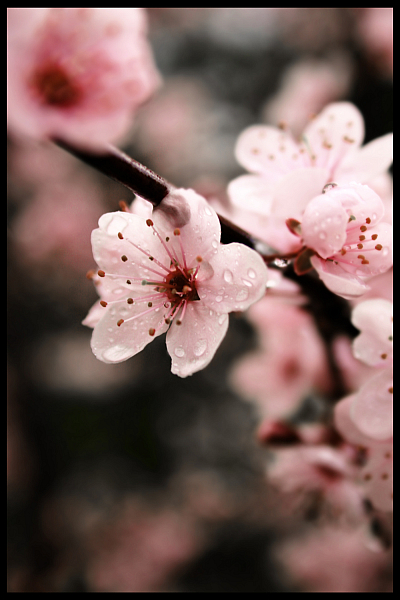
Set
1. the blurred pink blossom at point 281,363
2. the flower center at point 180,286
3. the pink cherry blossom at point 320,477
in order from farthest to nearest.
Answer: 1. the blurred pink blossom at point 281,363
2. the pink cherry blossom at point 320,477
3. the flower center at point 180,286

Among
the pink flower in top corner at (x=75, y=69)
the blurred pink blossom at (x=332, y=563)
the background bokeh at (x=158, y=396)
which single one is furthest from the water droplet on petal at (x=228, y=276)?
the blurred pink blossom at (x=332, y=563)

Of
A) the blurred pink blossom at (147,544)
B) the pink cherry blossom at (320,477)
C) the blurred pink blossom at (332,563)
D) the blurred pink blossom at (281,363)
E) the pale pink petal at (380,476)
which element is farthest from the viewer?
the blurred pink blossom at (147,544)

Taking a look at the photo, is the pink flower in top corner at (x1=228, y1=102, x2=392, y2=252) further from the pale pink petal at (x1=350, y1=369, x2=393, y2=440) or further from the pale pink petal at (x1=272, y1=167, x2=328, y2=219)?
the pale pink petal at (x1=350, y1=369, x2=393, y2=440)

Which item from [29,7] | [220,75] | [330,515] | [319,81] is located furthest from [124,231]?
[220,75]

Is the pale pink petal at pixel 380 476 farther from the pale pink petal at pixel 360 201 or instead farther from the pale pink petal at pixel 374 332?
the pale pink petal at pixel 360 201

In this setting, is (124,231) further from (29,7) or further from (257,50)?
(257,50)

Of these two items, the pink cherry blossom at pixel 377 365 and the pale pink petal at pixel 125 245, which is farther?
the pink cherry blossom at pixel 377 365

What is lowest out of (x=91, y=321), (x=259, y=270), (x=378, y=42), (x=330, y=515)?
(x=330, y=515)

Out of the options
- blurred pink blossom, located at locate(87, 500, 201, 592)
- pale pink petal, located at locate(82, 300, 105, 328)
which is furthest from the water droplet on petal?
blurred pink blossom, located at locate(87, 500, 201, 592)
